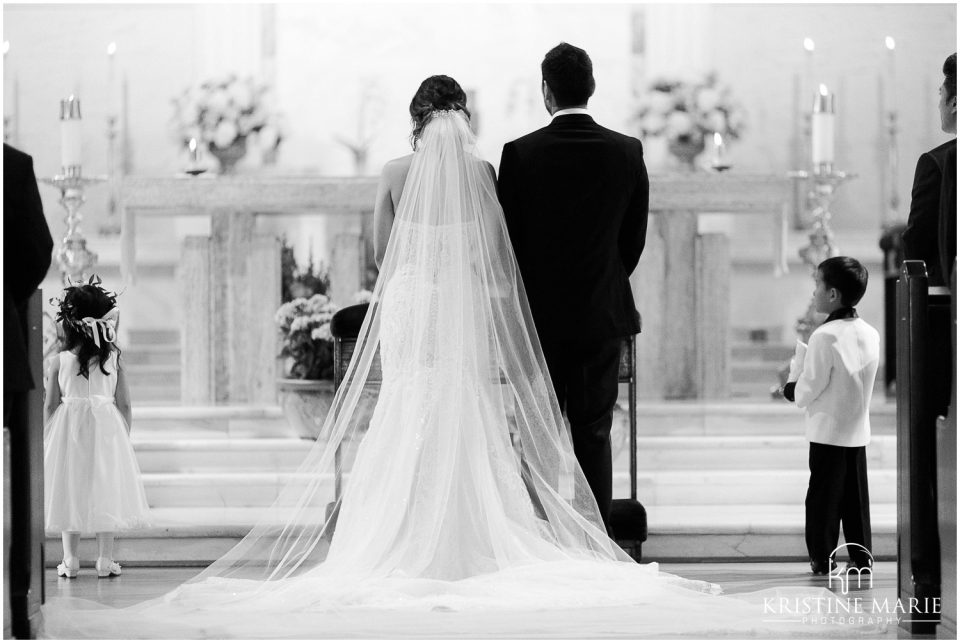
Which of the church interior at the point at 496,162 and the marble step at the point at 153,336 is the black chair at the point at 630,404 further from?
the marble step at the point at 153,336

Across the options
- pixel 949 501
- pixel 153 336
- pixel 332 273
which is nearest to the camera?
pixel 949 501

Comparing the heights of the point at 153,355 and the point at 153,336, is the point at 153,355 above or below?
below

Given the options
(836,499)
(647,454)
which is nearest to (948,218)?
(836,499)

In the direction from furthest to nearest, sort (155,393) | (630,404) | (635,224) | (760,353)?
1. (760,353)
2. (155,393)
3. (630,404)
4. (635,224)

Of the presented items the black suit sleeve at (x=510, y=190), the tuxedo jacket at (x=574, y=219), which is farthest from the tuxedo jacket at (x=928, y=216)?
the black suit sleeve at (x=510, y=190)

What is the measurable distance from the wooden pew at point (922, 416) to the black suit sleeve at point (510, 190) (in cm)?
131

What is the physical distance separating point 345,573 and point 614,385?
43.7 inches

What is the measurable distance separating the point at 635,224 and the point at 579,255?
27 cm

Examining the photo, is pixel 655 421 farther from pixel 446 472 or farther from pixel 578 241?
pixel 446 472

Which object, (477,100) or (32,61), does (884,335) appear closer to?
(477,100)

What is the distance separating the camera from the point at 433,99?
4199 mm

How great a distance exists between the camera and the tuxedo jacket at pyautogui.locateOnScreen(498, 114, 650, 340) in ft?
13.5

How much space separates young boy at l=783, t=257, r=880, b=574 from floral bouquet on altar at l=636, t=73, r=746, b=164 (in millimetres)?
2961

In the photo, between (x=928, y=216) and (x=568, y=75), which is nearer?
(x=928, y=216)
